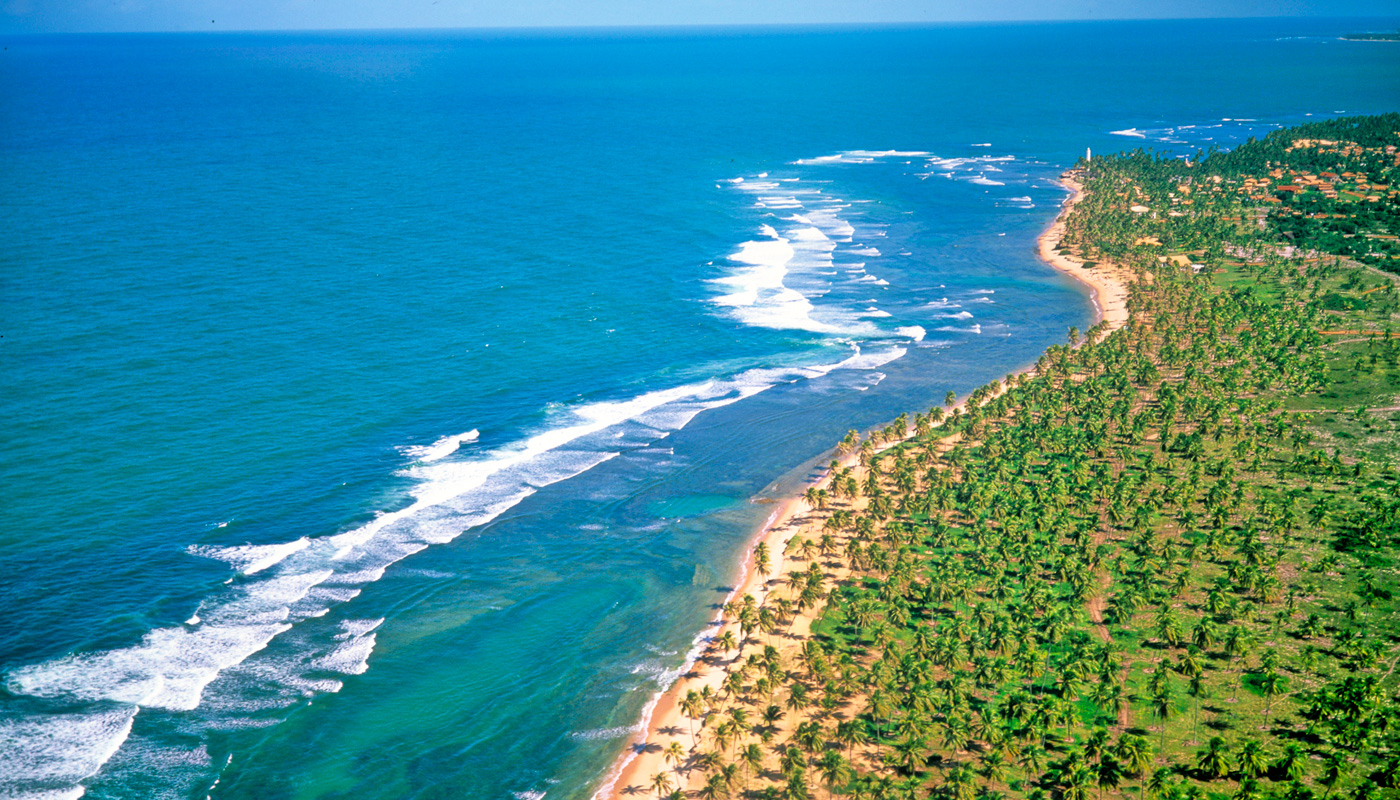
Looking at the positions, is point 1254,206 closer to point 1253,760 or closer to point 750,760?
point 1253,760

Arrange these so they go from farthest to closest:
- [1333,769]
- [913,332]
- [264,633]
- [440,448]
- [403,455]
→ [913,332]
[440,448]
[403,455]
[264,633]
[1333,769]

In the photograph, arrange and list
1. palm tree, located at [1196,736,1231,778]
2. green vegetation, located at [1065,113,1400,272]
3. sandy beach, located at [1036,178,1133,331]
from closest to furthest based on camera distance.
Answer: palm tree, located at [1196,736,1231,778] < sandy beach, located at [1036,178,1133,331] < green vegetation, located at [1065,113,1400,272]

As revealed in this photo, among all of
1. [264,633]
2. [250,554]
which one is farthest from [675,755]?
[250,554]

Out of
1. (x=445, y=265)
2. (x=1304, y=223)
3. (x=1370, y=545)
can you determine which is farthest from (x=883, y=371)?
(x=1304, y=223)

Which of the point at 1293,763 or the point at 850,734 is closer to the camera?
the point at 1293,763

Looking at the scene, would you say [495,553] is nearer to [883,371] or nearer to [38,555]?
[38,555]

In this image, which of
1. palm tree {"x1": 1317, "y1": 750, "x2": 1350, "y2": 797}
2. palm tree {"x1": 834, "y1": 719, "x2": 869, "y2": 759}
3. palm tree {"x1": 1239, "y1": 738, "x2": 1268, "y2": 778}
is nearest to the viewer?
palm tree {"x1": 1317, "y1": 750, "x2": 1350, "y2": 797}

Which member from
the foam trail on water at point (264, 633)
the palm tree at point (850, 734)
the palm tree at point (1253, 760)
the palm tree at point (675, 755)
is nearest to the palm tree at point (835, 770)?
the palm tree at point (850, 734)

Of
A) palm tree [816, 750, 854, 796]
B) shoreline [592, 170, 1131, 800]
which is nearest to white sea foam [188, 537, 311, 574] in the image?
shoreline [592, 170, 1131, 800]

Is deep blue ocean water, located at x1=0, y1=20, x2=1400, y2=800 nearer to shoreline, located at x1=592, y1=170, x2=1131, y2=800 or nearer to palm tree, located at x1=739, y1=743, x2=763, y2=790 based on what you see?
shoreline, located at x1=592, y1=170, x2=1131, y2=800
